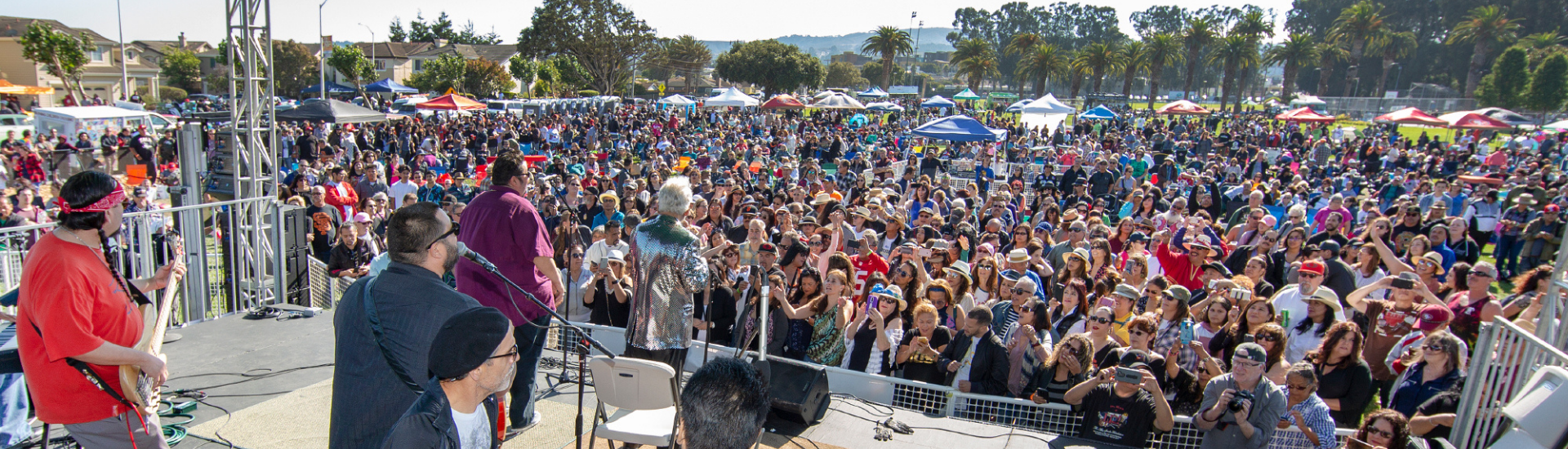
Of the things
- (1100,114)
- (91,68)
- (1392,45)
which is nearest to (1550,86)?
(1392,45)

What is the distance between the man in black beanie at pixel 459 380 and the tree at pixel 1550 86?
2160 inches

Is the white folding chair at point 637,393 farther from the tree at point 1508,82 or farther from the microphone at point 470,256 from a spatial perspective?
the tree at point 1508,82

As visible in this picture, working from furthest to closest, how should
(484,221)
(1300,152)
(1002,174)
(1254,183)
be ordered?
1. (1300,152)
2. (1002,174)
3. (1254,183)
4. (484,221)

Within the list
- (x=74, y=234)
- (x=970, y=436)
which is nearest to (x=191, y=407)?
Result: (x=74, y=234)

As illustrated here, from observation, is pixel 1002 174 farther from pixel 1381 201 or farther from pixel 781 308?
pixel 781 308

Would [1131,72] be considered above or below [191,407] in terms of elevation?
above

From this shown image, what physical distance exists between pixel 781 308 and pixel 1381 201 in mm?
12895

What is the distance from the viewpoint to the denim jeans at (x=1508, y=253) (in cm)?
1095

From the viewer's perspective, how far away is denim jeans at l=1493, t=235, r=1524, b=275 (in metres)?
10.9

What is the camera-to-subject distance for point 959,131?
617 inches

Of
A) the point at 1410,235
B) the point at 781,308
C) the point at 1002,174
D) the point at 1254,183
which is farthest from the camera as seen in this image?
the point at 1002,174

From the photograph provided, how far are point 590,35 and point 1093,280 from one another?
53.0 metres

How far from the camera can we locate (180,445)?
12.6 ft

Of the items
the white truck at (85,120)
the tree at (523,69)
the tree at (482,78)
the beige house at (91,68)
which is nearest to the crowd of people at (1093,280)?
the white truck at (85,120)
